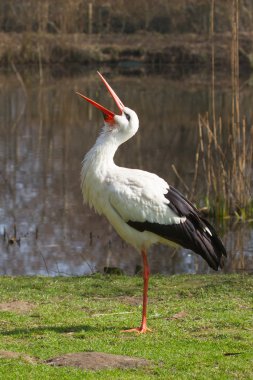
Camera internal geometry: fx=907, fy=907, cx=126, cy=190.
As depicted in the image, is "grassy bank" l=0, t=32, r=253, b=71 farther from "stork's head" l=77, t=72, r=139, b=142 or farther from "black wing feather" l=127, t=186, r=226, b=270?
"black wing feather" l=127, t=186, r=226, b=270

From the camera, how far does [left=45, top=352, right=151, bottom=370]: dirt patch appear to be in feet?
17.0

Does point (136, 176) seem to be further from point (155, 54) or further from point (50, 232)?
point (155, 54)

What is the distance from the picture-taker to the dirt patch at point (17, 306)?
684 cm

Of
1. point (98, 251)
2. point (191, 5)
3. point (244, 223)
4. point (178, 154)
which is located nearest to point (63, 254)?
point (98, 251)

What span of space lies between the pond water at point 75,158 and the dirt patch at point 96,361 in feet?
14.9

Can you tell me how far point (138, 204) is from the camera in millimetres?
6359

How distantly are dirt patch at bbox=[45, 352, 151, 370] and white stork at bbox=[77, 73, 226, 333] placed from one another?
3.36 feet

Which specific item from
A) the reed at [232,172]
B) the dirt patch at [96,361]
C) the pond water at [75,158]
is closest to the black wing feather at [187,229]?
the dirt patch at [96,361]

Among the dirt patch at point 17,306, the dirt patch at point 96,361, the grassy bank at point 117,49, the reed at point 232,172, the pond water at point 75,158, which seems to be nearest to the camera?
the dirt patch at point 96,361

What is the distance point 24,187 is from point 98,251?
382 centimetres

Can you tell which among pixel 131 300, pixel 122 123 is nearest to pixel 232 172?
pixel 131 300

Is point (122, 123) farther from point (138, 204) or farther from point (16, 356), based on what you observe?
point (16, 356)

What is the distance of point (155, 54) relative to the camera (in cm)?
3659

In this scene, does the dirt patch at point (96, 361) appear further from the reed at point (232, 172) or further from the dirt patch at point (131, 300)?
Result: the reed at point (232, 172)
